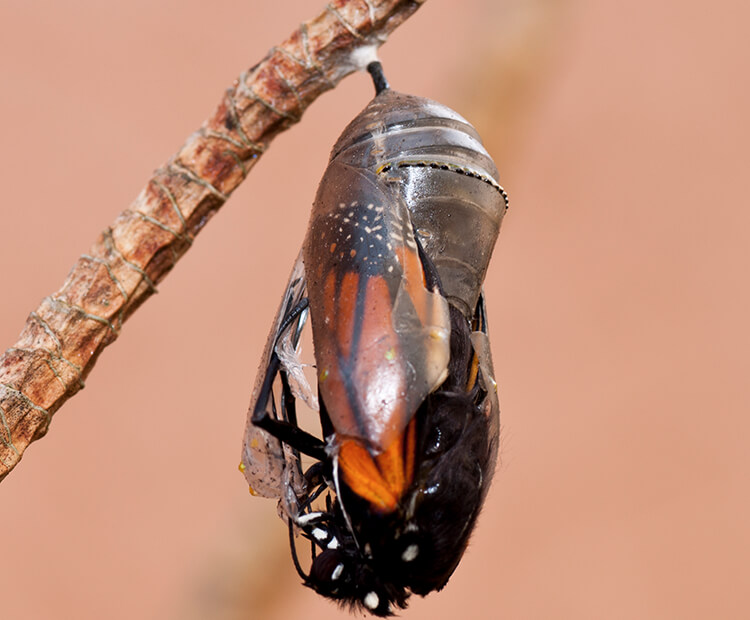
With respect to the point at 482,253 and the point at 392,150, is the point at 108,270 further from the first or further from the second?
the point at 482,253

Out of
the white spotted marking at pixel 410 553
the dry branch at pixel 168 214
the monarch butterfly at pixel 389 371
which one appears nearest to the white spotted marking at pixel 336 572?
A: the monarch butterfly at pixel 389 371

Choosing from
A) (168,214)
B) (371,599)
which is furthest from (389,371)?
(168,214)

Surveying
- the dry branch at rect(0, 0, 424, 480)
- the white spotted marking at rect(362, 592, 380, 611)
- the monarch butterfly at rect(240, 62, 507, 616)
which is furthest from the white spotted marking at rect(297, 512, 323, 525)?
the dry branch at rect(0, 0, 424, 480)

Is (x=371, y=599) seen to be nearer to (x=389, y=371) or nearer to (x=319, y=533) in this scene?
(x=319, y=533)

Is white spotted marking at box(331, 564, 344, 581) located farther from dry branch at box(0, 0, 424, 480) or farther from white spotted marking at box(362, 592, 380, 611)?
dry branch at box(0, 0, 424, 480)

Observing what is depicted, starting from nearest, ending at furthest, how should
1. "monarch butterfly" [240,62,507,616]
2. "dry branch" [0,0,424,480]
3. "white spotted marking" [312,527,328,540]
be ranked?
"monarch butterfly" [240,62,507,616] → "white spotted marking" [312,527,328,540] → "dry branch" [0,0,424,480]

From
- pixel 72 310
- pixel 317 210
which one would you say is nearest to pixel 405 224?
pixel 317 210
